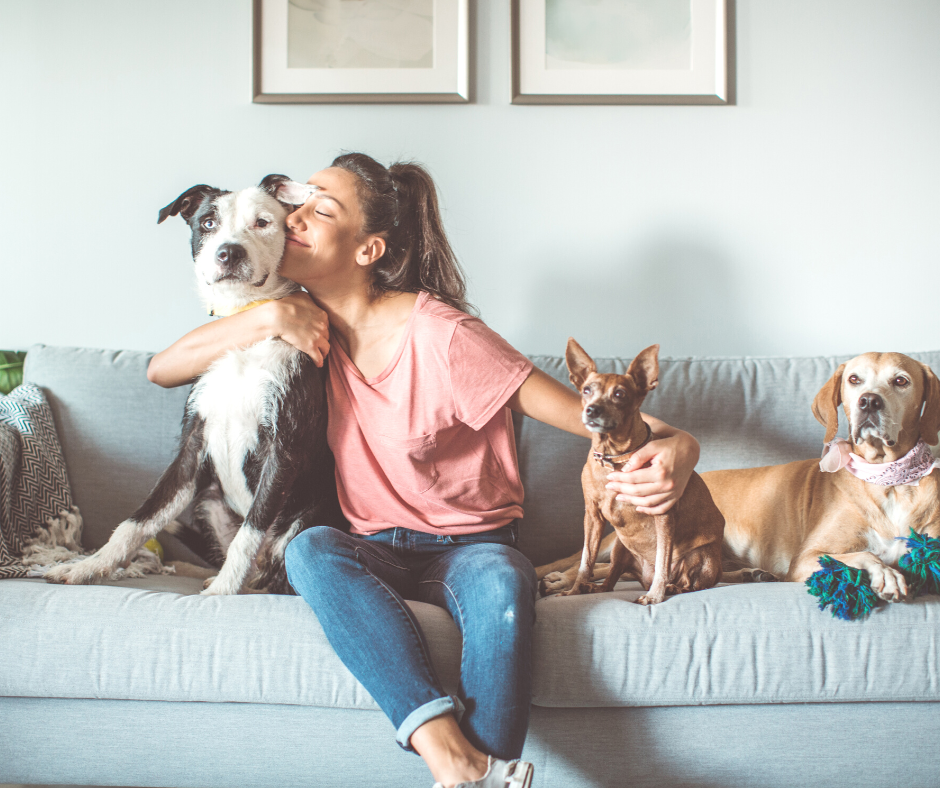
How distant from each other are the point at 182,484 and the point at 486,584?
71 centimetres

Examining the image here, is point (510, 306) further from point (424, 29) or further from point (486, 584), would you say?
point (486, 584)

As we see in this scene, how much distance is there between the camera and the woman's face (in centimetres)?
149

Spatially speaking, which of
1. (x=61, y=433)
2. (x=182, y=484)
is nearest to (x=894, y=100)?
(x=182, y=484)

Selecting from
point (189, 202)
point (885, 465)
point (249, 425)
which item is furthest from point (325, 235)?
point (885, 465)

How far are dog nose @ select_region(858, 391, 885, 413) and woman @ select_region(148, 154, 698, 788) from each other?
406 millimetres

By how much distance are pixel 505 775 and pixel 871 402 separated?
1.07 m

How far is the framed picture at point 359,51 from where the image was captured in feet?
7.08

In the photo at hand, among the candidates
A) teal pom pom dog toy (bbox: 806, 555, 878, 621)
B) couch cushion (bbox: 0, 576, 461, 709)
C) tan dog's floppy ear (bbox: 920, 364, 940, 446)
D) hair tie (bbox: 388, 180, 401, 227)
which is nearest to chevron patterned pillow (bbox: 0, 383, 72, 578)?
couch cushion (bbox: 0, 576, 461, 709)

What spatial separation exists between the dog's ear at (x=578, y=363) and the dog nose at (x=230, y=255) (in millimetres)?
696

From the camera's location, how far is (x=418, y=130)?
2.20 meters

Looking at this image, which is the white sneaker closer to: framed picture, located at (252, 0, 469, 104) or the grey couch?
the grey couch

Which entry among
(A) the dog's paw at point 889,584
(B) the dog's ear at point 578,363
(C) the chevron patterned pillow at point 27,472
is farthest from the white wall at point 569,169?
(A) the dog's paw at point 889,584

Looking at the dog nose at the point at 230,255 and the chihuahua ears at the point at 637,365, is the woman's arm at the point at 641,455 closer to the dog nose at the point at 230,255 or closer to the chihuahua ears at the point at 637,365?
the chihuahua ears at the point at 637,365

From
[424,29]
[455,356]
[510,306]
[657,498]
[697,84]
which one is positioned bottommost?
[657,498]
